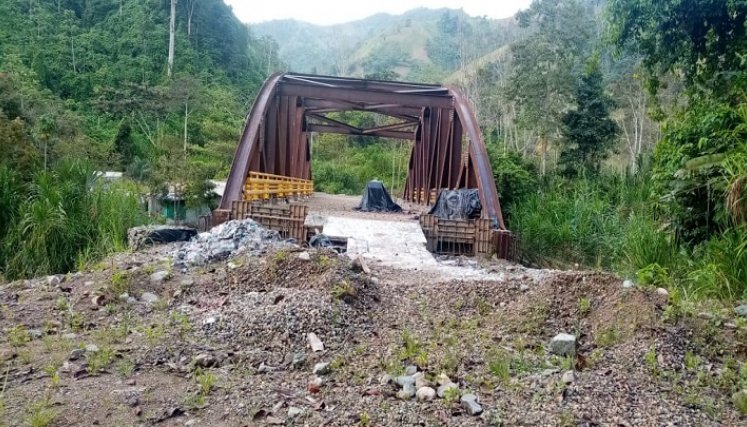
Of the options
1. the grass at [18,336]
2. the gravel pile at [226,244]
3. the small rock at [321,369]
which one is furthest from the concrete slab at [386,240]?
the grass at [18,336]

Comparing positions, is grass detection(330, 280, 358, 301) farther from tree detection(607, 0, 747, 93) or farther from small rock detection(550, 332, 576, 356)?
tree detection(607, 0, 747, 93)

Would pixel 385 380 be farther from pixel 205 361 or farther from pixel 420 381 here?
pixel 205 361

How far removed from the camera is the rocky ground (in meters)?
2.84

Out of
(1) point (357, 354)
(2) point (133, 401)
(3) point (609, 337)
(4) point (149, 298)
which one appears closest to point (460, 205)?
(4) point (149, 298)

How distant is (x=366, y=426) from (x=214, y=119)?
34.3 meters

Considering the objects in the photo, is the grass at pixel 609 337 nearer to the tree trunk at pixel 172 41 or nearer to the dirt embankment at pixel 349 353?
the dirt embankment at pixel 349 353

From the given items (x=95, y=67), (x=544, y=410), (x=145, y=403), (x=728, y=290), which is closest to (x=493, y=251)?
(x=728, y=290)

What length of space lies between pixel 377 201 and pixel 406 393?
1318cm

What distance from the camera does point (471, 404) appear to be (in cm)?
287

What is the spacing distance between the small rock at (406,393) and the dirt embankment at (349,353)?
18mm

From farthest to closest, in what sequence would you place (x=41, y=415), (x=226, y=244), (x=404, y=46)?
(x=404, y=46)
(x=226, y=244)
(x=41, y=415)

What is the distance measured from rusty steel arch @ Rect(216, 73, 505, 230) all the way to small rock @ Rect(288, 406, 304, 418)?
632 cm

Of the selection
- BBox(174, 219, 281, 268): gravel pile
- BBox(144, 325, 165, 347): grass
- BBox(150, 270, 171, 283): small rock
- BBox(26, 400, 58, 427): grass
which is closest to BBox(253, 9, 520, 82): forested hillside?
BBox(174, 219, 281, 268): gravel pile

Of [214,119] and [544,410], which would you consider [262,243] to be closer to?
[544,410]
